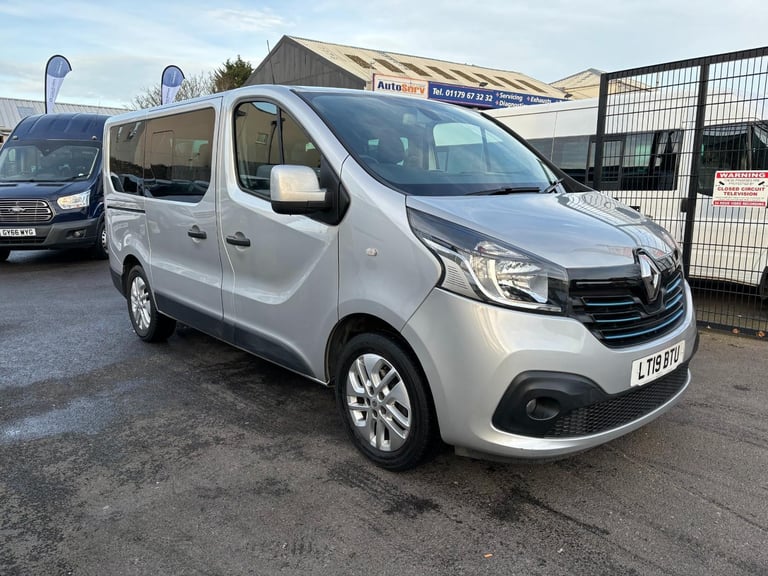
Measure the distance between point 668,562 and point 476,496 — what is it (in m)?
0.82

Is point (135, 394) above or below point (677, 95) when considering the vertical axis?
below

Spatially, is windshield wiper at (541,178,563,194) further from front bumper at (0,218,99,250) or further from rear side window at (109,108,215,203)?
front bumper at (0,218,99,250)

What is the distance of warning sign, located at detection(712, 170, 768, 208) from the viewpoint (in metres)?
5.15

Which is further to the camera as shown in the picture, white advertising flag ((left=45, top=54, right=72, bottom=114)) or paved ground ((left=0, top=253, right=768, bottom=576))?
white advertising flag ((left=45, top=54, right=72, bottom=114))

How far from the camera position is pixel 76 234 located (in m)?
9.78

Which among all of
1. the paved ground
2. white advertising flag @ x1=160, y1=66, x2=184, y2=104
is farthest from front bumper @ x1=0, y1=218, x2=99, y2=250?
white advertising flag @ x1=160, y1=66, x2=184, y2=104

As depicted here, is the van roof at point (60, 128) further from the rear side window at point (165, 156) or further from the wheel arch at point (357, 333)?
the wheel arch at point (357, 333)

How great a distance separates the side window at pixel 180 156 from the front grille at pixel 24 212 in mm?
5765

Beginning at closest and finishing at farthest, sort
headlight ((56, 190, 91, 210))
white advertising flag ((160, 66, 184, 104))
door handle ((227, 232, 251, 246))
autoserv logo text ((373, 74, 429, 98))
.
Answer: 1. door handle ((227, 232, 251, 246))
2. headlight ((56, 190, 91, 210))
3. white advertising flag ((160, 66, 184, 104))
4. autoserv logo text ((373, 74, 429, 98))

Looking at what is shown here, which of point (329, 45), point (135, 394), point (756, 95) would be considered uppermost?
point (329, 45)

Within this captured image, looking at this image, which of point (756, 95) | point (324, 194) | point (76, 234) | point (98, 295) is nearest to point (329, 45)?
point (76, 234)

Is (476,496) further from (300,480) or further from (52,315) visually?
(52,315)

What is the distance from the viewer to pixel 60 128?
10859 mm

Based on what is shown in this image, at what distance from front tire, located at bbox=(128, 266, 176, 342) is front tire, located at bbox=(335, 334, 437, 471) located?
2.54 metres
